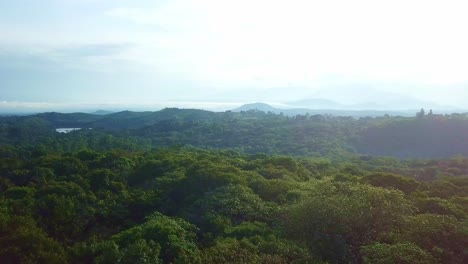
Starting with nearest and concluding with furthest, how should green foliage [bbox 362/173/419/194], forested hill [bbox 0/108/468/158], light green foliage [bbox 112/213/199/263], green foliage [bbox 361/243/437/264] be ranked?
green foliage [bbox 361/243/437/264] < light green foliage [bbox 112/213/199/263] < green foliage [bbox 362/173/419/194] < forested hill [bbox 0/108/468/158]

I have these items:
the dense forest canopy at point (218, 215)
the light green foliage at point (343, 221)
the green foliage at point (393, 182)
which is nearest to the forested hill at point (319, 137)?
the dense forest canopy at point (218, 215)

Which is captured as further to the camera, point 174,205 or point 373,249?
point 174,205

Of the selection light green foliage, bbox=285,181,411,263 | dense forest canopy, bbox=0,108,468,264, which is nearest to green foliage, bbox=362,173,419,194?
dense forest canopy, bbox=0,108,468,264

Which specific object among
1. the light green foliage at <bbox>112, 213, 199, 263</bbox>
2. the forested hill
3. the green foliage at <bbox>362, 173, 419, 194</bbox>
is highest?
the green foliage at <bbox>362, 173, 419, 194</bbox>

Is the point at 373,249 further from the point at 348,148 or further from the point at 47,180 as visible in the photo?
the point at 348,148

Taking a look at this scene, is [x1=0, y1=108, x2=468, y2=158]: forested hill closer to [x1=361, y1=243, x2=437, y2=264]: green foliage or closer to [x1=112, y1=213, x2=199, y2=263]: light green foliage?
[x1=112, y1=213, x2=199, y2=263]: light green foliage

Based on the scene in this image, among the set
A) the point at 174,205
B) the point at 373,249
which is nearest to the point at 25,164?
the point at 174,205

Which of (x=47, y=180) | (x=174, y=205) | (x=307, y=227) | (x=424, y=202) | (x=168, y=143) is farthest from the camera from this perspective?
(x=168, y=143)

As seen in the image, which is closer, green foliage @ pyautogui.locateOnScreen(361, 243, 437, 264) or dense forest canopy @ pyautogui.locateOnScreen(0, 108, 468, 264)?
green foliage @ pyautogui.locateOnScreen(361, 243, 437, 264)

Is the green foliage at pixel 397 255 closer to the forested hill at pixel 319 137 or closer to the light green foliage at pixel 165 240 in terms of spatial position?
the light green foliage at pixel 165 240

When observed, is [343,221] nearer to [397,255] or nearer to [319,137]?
[397,255]

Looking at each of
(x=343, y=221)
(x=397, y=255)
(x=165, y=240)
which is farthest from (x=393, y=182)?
(x=165, y=240)
